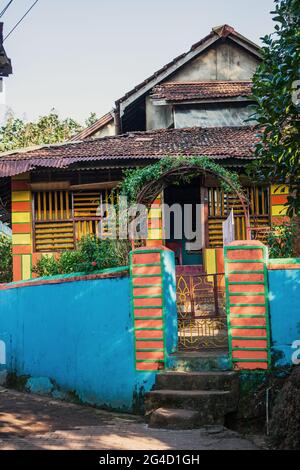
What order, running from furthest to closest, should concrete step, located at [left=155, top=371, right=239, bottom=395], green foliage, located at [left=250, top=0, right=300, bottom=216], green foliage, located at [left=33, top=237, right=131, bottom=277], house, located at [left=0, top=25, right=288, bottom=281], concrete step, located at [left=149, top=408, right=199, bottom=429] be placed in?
house, located at [left=0, top=25, right=288, bottom=281]
green foliage, located at [left=33, top=237, right=131, bottom=277]
concrete step, located at [left=155, top=371, right=239, bottom=395]
concrete step, located at [left=149, top=408, right=199, bottom=429]
green foliage, located at [left=250, top=0, right=300, bottom=216]

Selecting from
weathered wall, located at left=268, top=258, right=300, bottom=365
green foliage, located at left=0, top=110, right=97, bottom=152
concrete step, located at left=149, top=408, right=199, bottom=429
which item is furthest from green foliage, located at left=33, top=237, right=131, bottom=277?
green foliage, located at left=0, top=110, right=97, bottom=152

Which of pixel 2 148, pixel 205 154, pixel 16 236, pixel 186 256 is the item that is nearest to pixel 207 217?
pixel 205 154

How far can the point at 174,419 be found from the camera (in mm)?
7766

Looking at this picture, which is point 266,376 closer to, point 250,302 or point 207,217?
point 250,302

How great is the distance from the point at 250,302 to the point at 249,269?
422 millimetres

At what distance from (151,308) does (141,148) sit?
6.89 meters

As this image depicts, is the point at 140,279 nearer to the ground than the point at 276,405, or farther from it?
farther from it

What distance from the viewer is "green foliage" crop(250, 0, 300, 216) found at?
686 cm

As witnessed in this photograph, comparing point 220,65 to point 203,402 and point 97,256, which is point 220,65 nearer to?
point 97,256

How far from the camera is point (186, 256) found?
17.4m

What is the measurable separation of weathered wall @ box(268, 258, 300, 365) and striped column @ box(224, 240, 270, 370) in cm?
9

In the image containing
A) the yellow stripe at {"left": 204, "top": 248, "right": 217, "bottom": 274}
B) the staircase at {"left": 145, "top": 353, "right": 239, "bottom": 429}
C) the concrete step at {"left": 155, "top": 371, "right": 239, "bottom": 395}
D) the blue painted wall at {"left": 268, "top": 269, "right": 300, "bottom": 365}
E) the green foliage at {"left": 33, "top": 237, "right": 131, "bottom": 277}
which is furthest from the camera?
the yellow stripe at {"left": 204, "top": 248, "right": 217, "bottom": 274}

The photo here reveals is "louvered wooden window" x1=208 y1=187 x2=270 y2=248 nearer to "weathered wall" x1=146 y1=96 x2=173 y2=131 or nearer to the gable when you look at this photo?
"weathered wall" x1=146 y1=96 x2=173 y2=131

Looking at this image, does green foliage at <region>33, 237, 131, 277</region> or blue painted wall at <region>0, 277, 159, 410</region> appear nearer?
blue painted wall at <region>0, 277, 159, 410</region>
